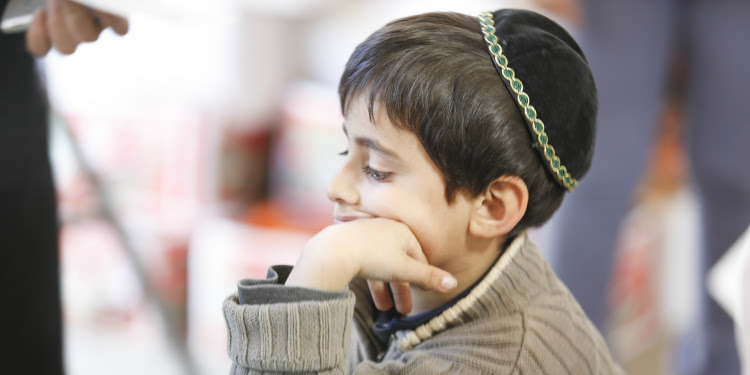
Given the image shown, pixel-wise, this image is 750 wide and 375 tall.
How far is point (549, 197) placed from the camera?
29.1 inches

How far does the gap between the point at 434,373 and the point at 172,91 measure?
5.22 feet

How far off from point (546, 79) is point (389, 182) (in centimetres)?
16

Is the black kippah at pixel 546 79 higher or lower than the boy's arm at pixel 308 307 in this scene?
higher

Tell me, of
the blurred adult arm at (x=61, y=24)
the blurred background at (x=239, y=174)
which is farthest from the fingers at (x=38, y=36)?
the blurred background at (x=239, y=174)

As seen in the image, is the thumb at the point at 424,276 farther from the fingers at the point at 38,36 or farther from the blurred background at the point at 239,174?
the blurred background at the point at 239,174

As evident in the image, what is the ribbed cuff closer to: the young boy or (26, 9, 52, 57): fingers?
the young boy

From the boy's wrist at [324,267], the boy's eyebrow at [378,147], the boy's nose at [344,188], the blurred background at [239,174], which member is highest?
the boy's eyebrow at [378,147]

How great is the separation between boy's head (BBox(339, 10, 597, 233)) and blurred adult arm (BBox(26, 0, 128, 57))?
0.74 feet

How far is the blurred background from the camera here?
5.89 feet

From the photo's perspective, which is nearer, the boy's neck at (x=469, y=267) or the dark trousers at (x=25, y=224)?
the dark trousers at (x=25, y=224)

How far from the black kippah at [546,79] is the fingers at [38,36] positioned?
381mm

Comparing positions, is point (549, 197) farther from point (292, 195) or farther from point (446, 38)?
point (292, 195)

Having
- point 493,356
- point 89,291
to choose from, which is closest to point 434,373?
point 493,356

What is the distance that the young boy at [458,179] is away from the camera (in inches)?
25.9
